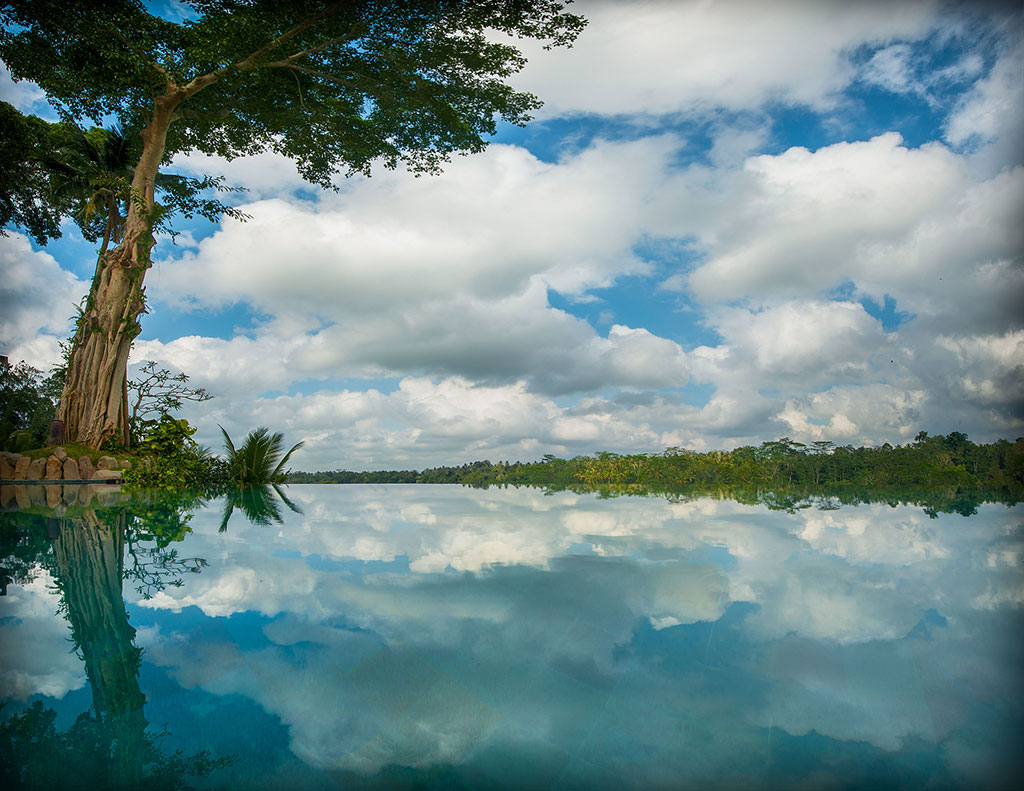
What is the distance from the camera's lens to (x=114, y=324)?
9.53 metres

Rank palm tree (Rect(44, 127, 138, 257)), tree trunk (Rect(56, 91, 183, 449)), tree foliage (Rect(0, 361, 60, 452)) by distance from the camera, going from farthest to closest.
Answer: tree foliage (Rect(0, 361, 60, 452))
palm tree (Rect(44, 127, 138, 257))
tree trunk (Rect(56, 91, 183, 449))

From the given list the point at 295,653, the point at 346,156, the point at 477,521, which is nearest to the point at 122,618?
the point at 295,653

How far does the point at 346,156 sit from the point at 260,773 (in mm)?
12548

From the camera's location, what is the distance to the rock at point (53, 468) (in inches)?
321

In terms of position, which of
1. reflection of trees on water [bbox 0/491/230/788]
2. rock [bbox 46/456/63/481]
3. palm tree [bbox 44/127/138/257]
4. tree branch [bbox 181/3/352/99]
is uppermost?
tree branch [bbox 181/3/352/99]

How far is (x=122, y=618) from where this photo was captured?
4.59ft

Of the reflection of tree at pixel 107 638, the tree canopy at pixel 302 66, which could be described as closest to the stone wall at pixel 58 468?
the tree canopy at pixel 302 66

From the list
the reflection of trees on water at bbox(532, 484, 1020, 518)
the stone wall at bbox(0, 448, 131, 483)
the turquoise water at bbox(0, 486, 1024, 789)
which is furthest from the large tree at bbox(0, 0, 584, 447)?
the turquoise water at bbox(0, 486, 1024, 789)

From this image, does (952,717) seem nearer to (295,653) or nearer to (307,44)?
(295,653)

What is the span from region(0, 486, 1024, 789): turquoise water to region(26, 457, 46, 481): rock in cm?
786

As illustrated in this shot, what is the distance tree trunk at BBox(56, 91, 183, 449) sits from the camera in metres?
9.27

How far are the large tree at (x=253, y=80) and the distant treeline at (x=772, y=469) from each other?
10.9 m

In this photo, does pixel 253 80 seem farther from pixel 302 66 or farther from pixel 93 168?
pixel 93 168

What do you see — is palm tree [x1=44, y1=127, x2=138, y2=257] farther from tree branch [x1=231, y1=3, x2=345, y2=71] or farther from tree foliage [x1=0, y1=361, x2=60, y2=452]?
tree foliage [x1=0, y1=361, x2=60, y2=452]
